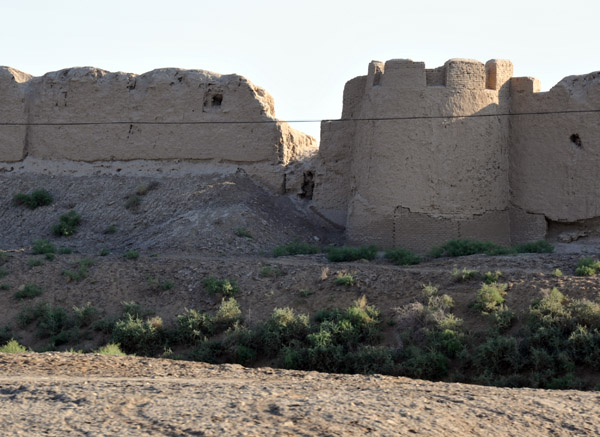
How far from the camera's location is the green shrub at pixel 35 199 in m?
22.5

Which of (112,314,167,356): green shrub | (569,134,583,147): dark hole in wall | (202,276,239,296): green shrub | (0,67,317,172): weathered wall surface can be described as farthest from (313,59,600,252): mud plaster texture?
(112,314,167,356): green shrub

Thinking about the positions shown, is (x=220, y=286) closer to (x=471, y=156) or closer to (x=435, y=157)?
(x=435, y=157)

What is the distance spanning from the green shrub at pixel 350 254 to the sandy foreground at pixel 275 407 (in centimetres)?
752

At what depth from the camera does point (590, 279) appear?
46.4ft

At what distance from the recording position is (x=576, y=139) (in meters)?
18.1

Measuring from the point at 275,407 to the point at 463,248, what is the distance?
9.99m

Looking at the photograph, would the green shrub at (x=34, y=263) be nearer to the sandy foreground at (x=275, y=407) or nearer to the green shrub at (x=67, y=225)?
the green shrub at (x=67, y=225)

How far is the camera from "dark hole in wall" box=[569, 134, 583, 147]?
58.9 ft

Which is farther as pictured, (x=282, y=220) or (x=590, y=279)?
(x=282, y=220)

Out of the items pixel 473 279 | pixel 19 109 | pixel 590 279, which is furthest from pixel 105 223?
pixel 590 279

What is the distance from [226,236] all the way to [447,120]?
17.3 feet

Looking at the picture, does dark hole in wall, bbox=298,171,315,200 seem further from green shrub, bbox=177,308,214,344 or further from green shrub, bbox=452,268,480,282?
green shrub, bbox=177,308,214,344

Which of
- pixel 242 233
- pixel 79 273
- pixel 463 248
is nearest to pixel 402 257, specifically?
pixel 463 248

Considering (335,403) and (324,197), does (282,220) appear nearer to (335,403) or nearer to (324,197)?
(324,197)
